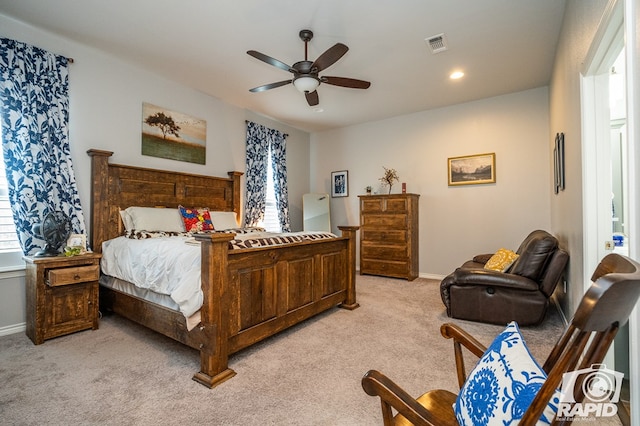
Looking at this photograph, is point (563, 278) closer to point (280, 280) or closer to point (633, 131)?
point (633, 131)

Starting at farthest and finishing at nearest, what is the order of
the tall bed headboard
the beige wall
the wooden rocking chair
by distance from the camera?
the beige wall
the tall bed headboard
the wooden rocking chair

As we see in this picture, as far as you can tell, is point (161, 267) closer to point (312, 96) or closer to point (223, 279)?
point (223, 279)

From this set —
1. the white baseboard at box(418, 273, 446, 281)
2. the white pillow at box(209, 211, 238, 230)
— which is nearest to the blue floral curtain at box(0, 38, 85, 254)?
the white pillow at box(209, 211, 238, 230)

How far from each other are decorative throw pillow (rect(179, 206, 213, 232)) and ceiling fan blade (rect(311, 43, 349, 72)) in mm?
2378

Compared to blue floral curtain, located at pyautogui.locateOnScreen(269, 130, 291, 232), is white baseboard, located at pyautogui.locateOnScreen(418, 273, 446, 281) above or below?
below

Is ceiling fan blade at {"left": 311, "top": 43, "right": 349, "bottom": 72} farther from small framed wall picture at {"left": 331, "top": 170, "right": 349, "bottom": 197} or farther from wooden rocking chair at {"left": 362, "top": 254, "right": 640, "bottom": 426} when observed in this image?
small framed wall picture at {"left": 331, "top": 170, "right": 349, "bottom": 197}

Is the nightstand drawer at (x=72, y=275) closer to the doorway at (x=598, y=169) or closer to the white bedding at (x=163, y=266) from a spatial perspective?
the white bedding at (x=163, y=266)

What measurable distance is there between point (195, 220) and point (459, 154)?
4179 mm

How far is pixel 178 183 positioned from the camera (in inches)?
162

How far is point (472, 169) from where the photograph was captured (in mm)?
4891

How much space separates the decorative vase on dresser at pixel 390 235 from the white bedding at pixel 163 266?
2.24 m

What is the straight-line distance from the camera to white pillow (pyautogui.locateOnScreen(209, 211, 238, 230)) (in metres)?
4.24

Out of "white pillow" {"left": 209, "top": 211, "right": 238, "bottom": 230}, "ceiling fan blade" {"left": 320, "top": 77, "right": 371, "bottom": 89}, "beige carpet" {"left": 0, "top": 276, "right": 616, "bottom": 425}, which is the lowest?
"beige carpet" {"left": 0, "top": 276, "right": 616, "bottom": 425}

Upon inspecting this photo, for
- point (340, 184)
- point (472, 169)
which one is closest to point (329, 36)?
point (472, 169)
